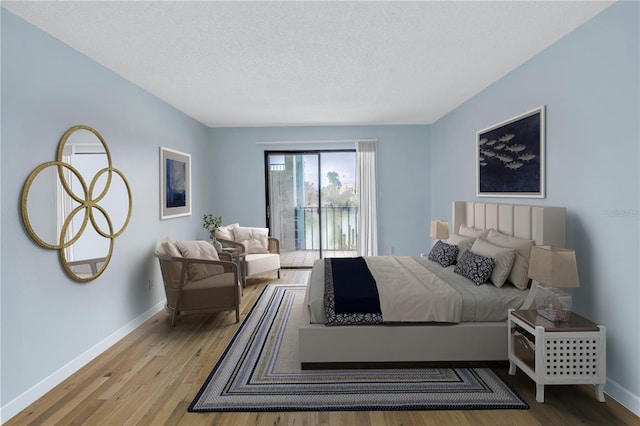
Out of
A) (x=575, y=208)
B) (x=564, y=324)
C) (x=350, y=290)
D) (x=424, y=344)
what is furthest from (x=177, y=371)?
(x=575, y=208)

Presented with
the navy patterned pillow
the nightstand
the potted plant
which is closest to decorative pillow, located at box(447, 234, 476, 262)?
the navy patterned pillow

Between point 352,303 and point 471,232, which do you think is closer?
point 352,303

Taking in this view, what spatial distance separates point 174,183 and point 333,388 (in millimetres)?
3474

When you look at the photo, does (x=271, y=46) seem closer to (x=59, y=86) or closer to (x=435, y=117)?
(x=59, y=86)

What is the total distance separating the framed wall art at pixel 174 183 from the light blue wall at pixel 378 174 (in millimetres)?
1211

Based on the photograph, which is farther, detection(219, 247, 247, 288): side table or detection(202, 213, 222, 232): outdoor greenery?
detection(202, 213, 222, 232): outdoor greenery

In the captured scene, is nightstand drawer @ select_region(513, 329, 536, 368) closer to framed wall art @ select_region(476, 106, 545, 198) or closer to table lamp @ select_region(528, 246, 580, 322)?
table lamp @ select_region(528, 246, 580, 322)

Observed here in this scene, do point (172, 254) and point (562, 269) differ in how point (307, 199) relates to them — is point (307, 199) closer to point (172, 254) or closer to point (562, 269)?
point (172, 254)

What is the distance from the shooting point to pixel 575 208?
9.16 ft

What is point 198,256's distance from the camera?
13.8 ft

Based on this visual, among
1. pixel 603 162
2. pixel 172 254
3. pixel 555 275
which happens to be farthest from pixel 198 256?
pixel 603 162

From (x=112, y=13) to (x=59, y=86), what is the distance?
32.9 inches

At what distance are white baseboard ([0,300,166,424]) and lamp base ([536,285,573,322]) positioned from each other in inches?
139

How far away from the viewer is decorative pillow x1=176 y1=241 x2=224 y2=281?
402 centimetres
